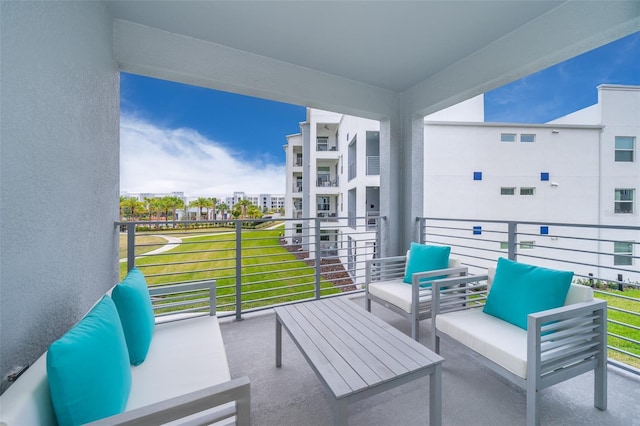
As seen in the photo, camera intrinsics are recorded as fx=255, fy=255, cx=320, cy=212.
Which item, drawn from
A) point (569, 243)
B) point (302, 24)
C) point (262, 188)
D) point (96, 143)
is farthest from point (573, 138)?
point (262, 188)

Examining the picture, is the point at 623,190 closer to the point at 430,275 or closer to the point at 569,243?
the point at 569,243

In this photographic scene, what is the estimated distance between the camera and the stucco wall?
3.40 ft

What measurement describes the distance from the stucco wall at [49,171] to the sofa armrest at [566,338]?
244 centimetres

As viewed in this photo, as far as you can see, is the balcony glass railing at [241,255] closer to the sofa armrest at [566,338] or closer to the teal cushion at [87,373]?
the teal cushion at [87,373]

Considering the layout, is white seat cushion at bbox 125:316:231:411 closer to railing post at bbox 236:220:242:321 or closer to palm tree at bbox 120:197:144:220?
railing post at bbox 236:220:242:321

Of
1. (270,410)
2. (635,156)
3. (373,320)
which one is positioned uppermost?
(635,156)

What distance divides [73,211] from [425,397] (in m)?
2.60

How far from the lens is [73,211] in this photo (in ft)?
5.31

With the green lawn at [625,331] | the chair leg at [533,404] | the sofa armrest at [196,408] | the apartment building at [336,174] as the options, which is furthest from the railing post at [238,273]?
the apartment building at [336,174]

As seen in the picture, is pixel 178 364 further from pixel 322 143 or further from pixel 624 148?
pixel 322 143

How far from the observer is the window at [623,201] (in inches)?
296

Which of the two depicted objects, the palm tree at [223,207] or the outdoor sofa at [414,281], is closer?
the outdoor sofa at [414,281]

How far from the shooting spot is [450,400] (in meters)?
1.71

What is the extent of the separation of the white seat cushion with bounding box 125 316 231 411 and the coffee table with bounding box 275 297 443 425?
1.61ft
